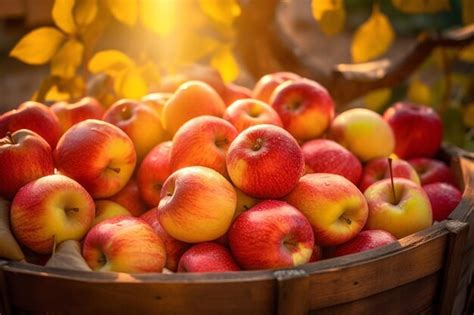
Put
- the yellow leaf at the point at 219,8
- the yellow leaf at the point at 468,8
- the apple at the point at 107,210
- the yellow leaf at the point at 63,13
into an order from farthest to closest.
→ the yellow leaf at the point at 468,8
the yellow leaf at the point at 219,8
the yellow leaf at the point at 63,13
the apple at the point at 107,210

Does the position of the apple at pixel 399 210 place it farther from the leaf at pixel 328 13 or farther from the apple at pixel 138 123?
the leaf at pixel 328 13

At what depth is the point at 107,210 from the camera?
1387mm

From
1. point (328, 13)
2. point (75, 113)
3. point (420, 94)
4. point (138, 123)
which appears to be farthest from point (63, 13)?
point (420, 94)

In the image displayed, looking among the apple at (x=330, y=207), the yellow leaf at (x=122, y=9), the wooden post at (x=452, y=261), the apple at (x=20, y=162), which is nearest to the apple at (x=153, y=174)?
the apple at (x=20, y=162)

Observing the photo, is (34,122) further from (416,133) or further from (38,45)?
(416,133)

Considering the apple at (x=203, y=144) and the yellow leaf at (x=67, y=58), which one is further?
the yellow leaf at (x=67, y=58)

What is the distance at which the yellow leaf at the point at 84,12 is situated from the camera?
1808mm

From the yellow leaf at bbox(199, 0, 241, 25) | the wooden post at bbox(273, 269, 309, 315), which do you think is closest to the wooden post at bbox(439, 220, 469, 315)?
the wooden post at bbox(273, 269, 309, 315)

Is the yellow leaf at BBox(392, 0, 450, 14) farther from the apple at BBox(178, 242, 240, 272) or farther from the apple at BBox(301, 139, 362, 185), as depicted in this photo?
the apple at BBox(178, 242, 240, 272)

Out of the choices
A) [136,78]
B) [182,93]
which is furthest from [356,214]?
[136,78]

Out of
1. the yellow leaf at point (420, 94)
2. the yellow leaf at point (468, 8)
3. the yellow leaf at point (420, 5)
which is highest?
the yellow leaf at point (420, 5)

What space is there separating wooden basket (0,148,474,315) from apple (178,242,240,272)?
0.13 metres

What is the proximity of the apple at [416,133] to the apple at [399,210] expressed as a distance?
20.2 inches

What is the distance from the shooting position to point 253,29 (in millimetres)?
2525
